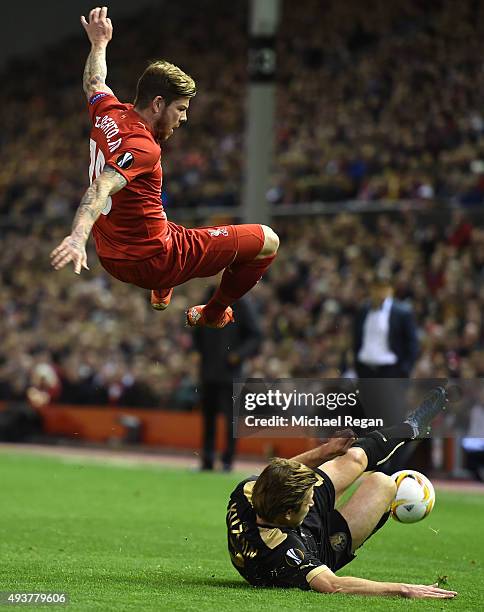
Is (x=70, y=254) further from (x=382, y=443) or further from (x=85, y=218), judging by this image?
(x=382, y=443)

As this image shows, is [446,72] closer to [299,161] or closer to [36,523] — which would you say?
[299,161]

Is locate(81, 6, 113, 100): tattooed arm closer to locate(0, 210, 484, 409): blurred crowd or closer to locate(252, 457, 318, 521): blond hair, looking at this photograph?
locate(252, 457, 318, 521): blond hair

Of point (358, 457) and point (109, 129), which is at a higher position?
point (109, 129)

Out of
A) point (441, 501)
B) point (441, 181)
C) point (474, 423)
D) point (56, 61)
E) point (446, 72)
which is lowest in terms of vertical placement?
point (441, 501)

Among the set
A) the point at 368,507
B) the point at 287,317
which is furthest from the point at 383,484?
the point at 287,317

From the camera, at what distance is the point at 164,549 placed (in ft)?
26.6

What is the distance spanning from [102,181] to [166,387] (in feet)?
42.1

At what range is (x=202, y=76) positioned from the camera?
2820 centimetres

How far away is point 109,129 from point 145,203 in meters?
0.50

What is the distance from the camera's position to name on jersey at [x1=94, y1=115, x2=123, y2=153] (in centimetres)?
664

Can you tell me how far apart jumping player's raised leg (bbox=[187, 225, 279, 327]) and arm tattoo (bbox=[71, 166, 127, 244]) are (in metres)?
1.19

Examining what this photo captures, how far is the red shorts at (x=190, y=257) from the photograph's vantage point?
715 cm

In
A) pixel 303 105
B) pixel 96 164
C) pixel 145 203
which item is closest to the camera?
pixel 96 164

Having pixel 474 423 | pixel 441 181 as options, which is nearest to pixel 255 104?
pixel 441 181
